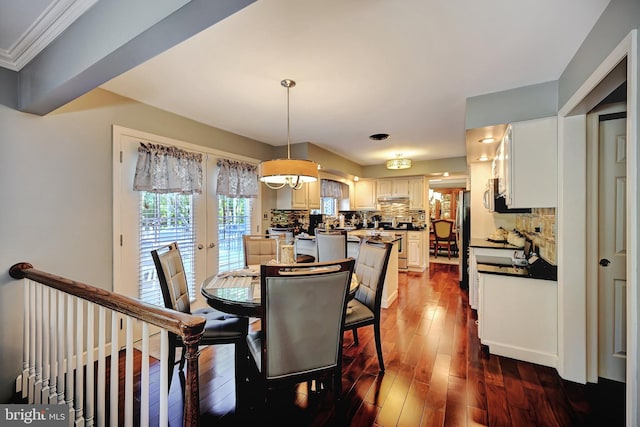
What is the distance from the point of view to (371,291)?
241 cm

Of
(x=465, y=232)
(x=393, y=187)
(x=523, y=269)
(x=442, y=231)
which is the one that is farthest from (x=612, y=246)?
(x=442, y=231)

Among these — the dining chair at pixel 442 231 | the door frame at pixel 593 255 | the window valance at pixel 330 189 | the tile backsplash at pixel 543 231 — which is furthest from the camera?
the dining chair at pixel 442 231

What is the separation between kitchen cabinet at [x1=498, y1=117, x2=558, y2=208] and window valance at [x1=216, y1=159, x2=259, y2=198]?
3125 millimetres

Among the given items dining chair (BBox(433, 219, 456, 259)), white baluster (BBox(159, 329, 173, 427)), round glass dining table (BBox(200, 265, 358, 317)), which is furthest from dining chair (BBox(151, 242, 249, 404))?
dining chair (BBox(433, 219, 456, 259))

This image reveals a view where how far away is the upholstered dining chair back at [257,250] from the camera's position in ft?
10.6

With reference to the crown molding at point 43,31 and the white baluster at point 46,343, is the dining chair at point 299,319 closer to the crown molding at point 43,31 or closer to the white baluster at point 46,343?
the white baluster at point 46,343

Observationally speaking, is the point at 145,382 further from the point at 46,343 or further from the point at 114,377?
the point at 46,343

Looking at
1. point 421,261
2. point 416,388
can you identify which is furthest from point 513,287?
point 421,261

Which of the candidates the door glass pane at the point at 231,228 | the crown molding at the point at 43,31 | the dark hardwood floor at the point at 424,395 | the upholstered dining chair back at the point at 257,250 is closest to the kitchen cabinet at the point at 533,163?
the dark hardwood floor at the point at 424,395

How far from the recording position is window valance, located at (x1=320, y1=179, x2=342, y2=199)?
234 inches

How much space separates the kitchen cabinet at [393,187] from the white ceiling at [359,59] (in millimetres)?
3116

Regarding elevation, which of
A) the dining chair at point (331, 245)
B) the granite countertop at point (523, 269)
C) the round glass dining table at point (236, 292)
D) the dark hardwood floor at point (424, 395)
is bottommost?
the dark hardwood floor at point (424, 395)

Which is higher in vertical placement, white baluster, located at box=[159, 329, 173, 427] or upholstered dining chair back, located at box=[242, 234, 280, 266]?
upholstered dining chair back, located at box=[242, 234, 280, 266]

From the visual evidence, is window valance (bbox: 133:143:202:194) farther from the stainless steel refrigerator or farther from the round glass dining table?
the stainless steel refrigerator
